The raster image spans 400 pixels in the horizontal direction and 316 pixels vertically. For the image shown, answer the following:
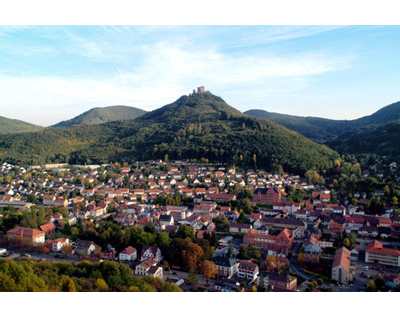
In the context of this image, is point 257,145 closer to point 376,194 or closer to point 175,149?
point 175,149

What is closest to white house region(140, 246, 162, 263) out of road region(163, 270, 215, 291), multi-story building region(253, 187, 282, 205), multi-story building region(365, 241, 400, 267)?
road region(163, 270, 215, 291)

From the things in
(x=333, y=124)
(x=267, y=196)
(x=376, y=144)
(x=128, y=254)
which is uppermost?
(x=333, y=124)

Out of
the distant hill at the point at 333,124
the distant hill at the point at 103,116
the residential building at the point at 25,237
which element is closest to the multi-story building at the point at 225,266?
the residential building at the point at 25,237

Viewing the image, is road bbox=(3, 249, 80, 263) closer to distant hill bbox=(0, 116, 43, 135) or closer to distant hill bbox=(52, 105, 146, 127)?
distant hill bbox=(0, 116, 43, 135)

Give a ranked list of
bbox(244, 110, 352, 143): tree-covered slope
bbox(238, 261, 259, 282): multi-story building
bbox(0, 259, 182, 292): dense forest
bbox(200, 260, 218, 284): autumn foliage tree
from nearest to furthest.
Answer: bbox(0, 259, 182, 292): dense forest
bbox(200, 260, 218, 284): autumn foliage tree
bbox(238, 261, 259, 282): multi-story building
bbox(244, 110, 352, 143): tree-covered slope

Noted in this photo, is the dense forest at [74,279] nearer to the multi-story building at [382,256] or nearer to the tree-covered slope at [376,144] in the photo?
the multi-story building at [382,256]

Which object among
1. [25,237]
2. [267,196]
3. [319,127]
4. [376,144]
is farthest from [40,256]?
[319,127]

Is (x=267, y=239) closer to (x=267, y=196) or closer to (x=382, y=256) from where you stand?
(x=382, y=256)
